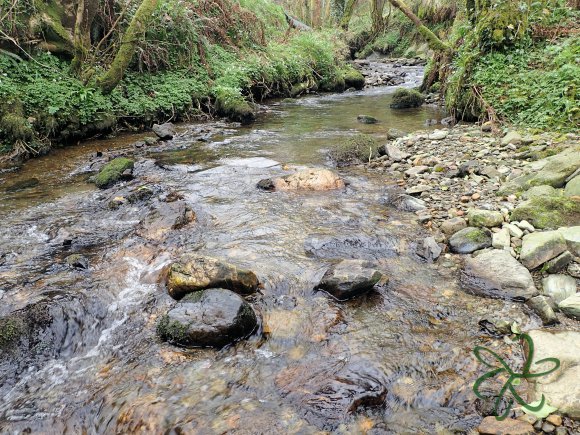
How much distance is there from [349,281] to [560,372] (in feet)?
4.97

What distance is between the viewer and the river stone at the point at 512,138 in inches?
241

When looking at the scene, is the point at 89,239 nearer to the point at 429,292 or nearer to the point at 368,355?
the point at 368,355

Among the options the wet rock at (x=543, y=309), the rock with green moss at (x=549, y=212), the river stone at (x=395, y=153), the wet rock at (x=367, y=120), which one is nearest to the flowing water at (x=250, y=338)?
the wet rock at (x=543, y=309)

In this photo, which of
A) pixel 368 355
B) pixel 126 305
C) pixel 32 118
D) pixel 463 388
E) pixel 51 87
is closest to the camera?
pixel 463 388

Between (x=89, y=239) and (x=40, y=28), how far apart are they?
636 cm

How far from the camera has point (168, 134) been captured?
8422mm

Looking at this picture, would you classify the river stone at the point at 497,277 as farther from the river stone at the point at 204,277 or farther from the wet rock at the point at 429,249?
the river stone at the point at 204,277

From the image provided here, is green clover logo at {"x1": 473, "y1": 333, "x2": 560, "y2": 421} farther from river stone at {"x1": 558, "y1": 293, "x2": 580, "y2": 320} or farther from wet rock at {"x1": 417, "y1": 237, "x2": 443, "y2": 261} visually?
wet rock at {"x1": 417, "y1": 237, "x2": 443, "y2": 261}

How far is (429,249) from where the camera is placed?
392 cm

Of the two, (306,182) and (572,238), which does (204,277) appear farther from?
(572,238)

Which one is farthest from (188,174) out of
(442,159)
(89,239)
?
(442,159)

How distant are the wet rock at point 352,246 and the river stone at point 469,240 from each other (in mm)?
568

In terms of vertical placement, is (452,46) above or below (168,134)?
above

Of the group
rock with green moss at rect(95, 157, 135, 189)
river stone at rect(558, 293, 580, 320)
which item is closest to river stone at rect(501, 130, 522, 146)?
river stone at rect(558, 293, 580, 320)
